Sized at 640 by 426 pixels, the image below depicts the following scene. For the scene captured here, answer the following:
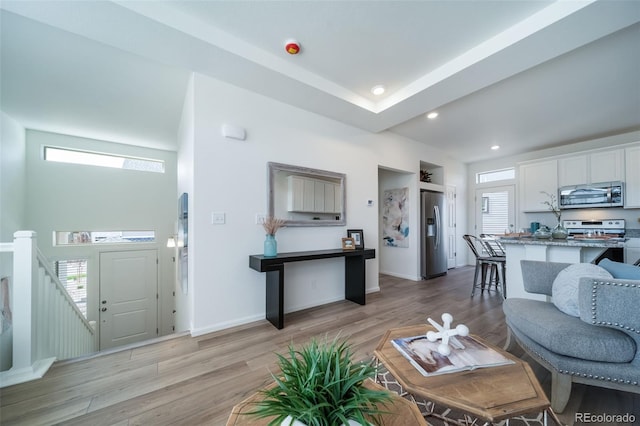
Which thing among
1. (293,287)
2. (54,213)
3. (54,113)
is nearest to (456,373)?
(293,287)

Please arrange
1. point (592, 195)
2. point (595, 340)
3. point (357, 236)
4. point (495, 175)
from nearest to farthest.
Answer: point (595, 340) < point (357, 236) < point (592, 195) < point (495, 175)

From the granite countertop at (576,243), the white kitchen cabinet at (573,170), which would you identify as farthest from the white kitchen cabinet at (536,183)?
the granite countertop at (576,243)

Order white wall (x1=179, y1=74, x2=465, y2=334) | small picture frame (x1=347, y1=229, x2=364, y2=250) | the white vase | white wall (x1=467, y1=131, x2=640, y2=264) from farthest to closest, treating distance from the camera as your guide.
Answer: white wall (x1=467, y1=131, x2=640, y2=264) < small picture frame (x1=347, y1=229, x2=364, y2=250) < white wall (x1=179, y1=74, x2=465, y2=334) < the white vase

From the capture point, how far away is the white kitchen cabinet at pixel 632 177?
3.88 meters

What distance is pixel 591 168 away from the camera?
4.30 meters

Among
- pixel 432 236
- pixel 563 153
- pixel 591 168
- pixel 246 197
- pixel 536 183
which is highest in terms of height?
pixel 563 153

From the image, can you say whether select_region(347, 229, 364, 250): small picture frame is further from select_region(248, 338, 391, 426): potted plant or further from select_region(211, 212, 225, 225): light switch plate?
select_region(248, 338, 391, 426): potted plant

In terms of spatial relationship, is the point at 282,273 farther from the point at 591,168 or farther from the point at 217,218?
the point at 591,168

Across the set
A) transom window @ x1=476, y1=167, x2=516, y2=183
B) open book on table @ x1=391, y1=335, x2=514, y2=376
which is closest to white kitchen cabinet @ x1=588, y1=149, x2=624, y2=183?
transom window @ x1=476, y1=167, x2=516, y2=183

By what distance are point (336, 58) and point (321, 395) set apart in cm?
274

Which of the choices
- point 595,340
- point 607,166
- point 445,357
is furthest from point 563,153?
point 445,357

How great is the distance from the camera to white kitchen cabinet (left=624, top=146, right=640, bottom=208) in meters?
3.88

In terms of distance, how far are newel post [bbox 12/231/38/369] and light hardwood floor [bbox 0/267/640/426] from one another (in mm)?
217

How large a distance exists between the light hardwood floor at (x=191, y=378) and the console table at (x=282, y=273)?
0.68 feet
